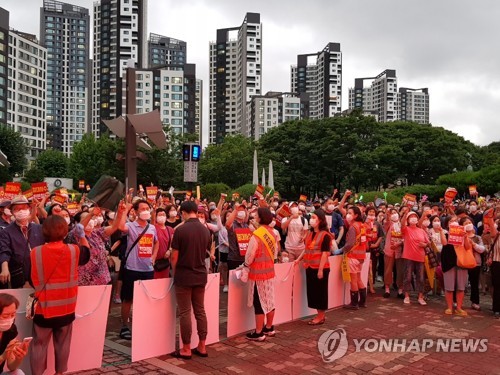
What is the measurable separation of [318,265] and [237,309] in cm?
166

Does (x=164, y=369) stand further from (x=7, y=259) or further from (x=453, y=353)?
(x=453, y=353)

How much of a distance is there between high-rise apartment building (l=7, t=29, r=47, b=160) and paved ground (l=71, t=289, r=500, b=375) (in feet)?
327

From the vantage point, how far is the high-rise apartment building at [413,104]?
191250 mm

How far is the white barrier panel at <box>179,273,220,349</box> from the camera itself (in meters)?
6.84

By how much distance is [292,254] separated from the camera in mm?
10570

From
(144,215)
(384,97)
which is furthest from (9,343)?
(384,97)

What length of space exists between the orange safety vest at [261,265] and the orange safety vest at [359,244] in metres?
2.74

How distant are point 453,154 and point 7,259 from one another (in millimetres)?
51549

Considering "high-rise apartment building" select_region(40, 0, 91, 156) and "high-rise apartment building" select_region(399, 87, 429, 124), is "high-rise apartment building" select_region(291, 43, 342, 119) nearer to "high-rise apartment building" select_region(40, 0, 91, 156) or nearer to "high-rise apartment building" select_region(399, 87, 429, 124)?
"high-rise apartment building" select_region(399, 87, 429, 124)

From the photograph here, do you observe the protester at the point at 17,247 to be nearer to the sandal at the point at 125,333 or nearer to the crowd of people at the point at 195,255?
the crowd of people at the point at 195,255

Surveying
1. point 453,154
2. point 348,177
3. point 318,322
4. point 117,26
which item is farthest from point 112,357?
point 117,26

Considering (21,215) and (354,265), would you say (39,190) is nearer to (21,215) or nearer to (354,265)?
(21,215)
